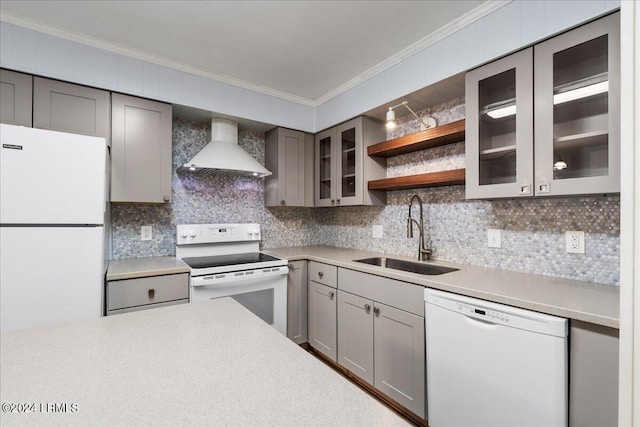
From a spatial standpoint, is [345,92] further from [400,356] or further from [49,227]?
[49,227]

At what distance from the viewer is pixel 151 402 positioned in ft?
1.84

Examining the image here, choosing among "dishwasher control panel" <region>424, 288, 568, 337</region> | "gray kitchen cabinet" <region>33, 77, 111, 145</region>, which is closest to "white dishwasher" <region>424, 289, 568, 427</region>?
"dishwasher control panel" <region>424, 288, 568, 337</region>

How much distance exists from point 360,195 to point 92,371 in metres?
2.14

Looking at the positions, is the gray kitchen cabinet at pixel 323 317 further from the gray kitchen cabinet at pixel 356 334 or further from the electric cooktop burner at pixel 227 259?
the electric cooktop burner at pixel 227 259

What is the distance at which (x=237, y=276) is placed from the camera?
2.22m

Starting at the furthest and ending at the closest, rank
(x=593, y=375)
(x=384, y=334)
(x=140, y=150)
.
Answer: (x=140, y=150)
(x=384, y=334)
(x=593, y=375)

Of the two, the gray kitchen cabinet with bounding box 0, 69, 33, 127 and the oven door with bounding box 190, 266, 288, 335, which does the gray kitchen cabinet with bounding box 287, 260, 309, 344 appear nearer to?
the oven door with bounding box 190, 266, 288, 335

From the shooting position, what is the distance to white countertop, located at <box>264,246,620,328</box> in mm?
1104

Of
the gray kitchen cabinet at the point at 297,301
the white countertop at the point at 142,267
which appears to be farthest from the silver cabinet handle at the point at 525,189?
the white countertop at the point at 142,267

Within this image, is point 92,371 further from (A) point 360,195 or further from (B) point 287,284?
(A) point 360,195

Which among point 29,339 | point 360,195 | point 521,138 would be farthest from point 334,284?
point 29,339

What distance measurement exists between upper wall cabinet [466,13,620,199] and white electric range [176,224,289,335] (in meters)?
1.62

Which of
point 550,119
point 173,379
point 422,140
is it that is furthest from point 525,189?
point 173,379

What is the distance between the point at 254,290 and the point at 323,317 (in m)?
0.62
